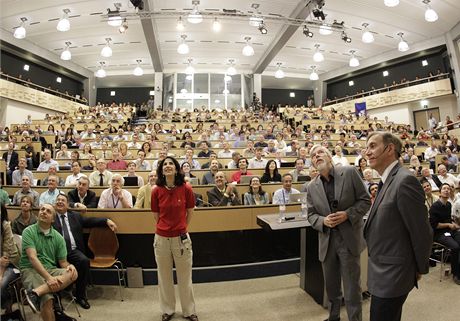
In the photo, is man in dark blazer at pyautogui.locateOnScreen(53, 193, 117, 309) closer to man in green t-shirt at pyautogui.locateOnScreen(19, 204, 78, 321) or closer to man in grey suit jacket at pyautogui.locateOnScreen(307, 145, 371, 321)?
man in green t-shirt at pyautogui.locateOnScreen(19, 204, 78, 321)

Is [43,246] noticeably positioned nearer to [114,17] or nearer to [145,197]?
[145,197]

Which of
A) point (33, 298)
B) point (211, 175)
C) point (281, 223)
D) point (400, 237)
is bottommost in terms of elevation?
point (33, 298)

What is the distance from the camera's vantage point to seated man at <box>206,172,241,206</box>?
3701mm

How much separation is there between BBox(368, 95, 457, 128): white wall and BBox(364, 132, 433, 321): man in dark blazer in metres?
14.1

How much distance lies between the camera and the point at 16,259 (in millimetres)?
2350

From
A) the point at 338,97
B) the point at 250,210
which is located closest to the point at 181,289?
the point at 250,210

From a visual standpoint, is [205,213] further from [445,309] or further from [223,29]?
[223,29]

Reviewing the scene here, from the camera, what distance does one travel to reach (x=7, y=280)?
2.30 metres

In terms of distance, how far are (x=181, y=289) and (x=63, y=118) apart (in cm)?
1151

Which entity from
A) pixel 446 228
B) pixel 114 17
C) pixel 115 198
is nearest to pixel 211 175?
pixel 115 198

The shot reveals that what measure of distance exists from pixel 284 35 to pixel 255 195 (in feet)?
28.6

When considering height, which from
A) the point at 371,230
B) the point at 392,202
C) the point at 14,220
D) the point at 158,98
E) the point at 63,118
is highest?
the point at 158,98

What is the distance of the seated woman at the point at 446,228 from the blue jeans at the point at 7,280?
4.22 meters

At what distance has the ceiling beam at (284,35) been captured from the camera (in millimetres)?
8758
